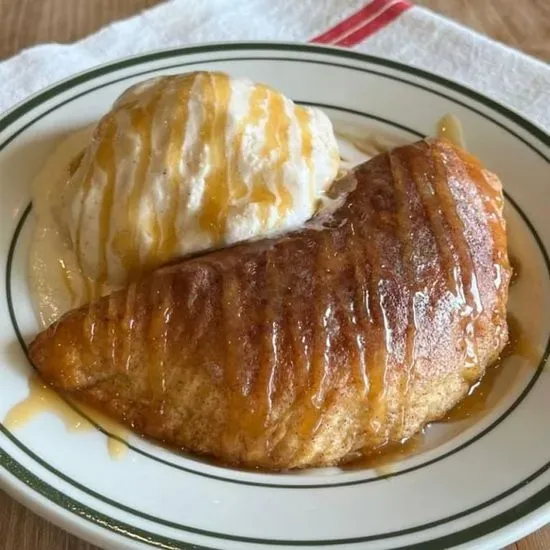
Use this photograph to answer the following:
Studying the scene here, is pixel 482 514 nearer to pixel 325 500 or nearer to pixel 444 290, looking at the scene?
pixel 325 500

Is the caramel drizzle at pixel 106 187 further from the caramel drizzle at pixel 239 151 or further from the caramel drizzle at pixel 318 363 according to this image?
the caramel drizzle at pixel 318 363

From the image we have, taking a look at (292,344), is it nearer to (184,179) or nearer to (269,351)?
(269,351)

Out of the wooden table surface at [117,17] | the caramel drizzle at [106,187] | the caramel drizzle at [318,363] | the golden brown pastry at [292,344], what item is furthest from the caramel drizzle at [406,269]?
the wooden table surface at [117,17]

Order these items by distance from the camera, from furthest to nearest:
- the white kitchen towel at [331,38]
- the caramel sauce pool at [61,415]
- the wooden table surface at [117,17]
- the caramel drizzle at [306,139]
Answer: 1. the wooden table surface at [117,17]
2. the white kitchen towel at [331,38]
3. the caramel drizzle at [306,139]
4. the caramel sauce pool at [61,415]

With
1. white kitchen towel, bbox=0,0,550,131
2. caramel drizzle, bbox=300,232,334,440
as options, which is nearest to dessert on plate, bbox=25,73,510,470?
caramel drizzle, bbox=300,232,334,440

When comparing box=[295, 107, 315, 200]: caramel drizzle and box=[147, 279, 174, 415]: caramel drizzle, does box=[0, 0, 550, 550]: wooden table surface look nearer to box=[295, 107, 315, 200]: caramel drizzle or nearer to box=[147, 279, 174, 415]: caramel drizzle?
box=[295, 107, 315, 200]: caramel drizzle

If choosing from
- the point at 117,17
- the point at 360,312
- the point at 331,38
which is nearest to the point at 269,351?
the point at 360,312
